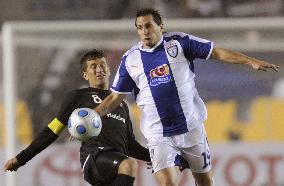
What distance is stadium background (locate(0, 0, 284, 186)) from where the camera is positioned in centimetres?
737

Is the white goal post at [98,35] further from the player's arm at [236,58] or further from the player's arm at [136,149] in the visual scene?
the player's arm at [236,58]

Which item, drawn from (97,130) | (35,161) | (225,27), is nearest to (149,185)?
(35,161)

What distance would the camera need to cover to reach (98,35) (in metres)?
7.38

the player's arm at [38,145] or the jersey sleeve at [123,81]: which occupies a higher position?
the jersey sleeve at [123,81]

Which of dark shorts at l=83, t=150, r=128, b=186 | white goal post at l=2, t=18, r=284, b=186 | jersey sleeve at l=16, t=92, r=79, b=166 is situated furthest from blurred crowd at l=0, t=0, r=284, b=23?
dark shorts at l=83, t=150, r=128, b=186

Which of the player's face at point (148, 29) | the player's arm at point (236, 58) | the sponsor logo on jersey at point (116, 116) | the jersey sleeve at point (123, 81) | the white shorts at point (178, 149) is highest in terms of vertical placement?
the player's face at point (148, 29)

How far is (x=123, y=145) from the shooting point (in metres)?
5.32

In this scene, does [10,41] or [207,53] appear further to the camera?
[10,41]

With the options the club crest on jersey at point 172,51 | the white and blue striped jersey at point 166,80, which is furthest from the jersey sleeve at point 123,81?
the club crest on jersey at point 172,51

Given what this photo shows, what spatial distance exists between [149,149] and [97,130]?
40cm

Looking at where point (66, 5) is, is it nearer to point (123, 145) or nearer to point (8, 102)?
point (8, 102)

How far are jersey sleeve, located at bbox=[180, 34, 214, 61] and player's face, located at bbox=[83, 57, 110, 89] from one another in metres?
0.60

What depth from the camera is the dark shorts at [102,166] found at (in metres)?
5.09

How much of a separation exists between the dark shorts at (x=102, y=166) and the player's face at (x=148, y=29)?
28.9 inches
